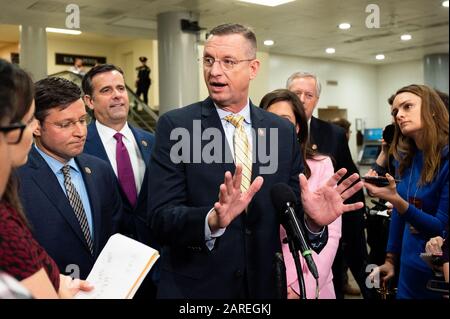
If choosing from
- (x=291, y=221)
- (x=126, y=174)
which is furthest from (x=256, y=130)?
(x=126, y=174)

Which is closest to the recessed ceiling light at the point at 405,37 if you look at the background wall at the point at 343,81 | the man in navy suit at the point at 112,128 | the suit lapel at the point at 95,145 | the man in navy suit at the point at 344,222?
the background wall at the point at 343,81

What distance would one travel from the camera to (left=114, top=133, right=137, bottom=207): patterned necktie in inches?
87.1

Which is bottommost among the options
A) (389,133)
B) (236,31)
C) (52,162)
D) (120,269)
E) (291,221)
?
(120,269)

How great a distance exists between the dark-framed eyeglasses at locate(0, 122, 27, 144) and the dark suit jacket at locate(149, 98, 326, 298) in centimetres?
57

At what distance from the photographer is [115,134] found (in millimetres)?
2371

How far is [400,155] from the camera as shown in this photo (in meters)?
1.93

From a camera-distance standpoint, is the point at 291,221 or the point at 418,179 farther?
the point at 418,179

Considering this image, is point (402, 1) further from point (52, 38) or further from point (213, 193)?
point (52, 38)

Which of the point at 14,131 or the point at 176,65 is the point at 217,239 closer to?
the point at 14,131

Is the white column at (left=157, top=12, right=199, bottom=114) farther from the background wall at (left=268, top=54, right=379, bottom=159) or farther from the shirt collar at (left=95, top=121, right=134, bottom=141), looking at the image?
the shirt collar at (left=95, top=121, right=134, bottom=141)

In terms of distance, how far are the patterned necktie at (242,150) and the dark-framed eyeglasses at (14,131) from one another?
2.39 feet

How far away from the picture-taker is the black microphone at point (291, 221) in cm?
110

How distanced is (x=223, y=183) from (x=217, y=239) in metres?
0.18

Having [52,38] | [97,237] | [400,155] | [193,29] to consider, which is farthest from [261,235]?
[52,38]
